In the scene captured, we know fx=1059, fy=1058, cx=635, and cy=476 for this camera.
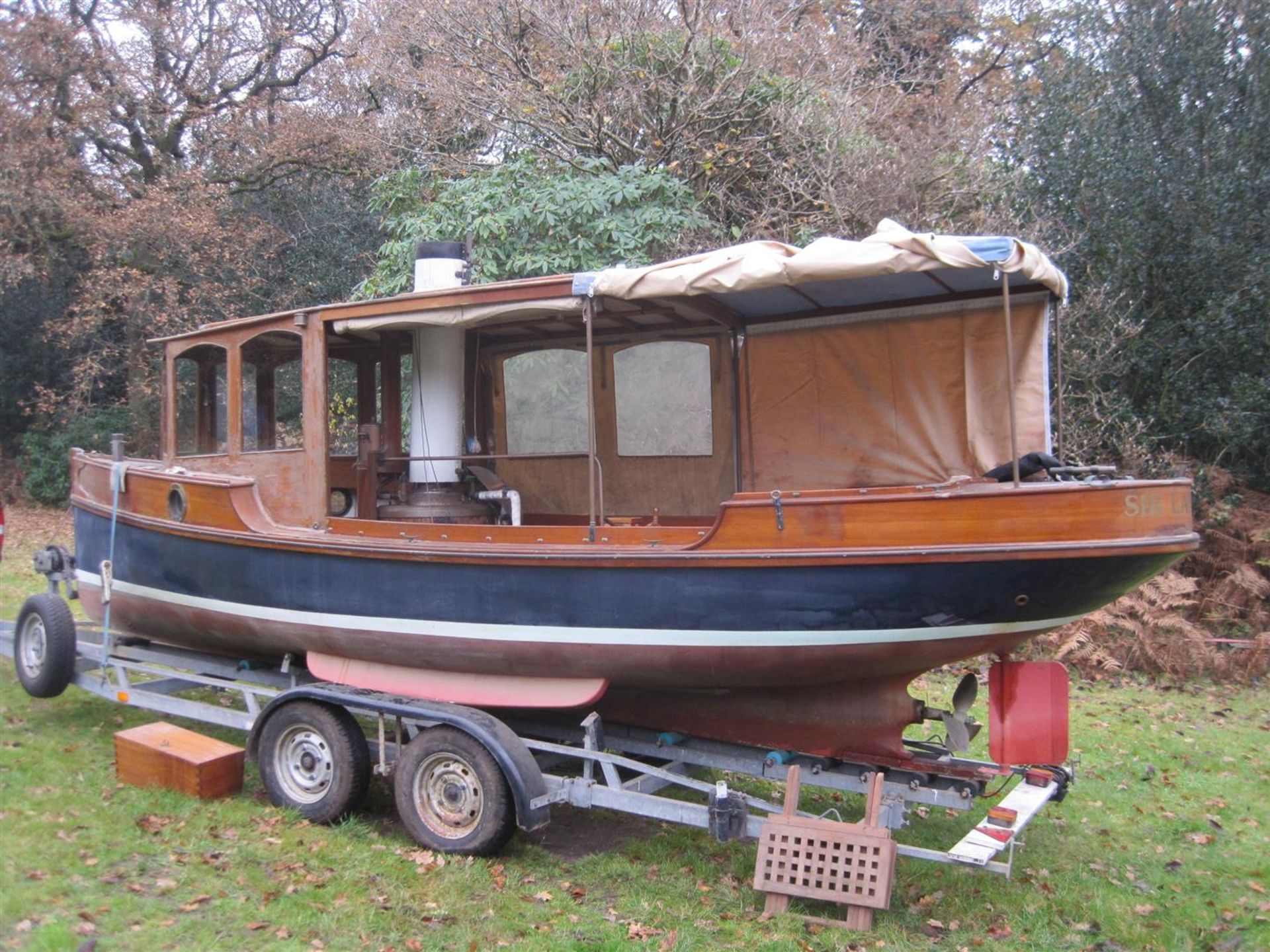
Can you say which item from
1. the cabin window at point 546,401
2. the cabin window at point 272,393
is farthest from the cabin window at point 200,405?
the cabin window at point 546,401

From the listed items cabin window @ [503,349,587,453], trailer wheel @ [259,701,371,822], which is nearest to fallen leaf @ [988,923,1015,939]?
trailer wheel @ [259,701,371,822]

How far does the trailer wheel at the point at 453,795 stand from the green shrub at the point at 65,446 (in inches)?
585

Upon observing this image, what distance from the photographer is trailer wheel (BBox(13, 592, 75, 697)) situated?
258 inches

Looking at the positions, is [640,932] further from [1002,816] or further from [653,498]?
[653,498]

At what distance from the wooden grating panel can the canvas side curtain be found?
2.22 metres

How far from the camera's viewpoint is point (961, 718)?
5.11 metres

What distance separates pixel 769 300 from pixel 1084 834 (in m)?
3.34

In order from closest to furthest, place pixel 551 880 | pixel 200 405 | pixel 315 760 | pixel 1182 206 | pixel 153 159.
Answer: pixel 551 880 → pixel 315 760 → pixel 200 405 → pixel 1182 206 → pixel 153 159

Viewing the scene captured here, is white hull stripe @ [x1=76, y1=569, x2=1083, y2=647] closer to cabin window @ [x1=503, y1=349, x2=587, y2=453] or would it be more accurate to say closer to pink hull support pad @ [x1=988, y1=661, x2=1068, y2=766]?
pink hull support pad @ [x1=988, y1=661, x2=1068, y2=766]

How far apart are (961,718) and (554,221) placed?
Answer: 7.07m

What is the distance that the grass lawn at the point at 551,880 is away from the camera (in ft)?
13.9

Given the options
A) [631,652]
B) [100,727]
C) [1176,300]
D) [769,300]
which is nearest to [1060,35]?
[1176,300]

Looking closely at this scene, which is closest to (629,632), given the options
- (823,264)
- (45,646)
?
(823,264)

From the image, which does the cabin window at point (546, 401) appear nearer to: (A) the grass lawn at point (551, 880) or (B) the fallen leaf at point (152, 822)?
(A) the grass lawn at point (551, 880)
